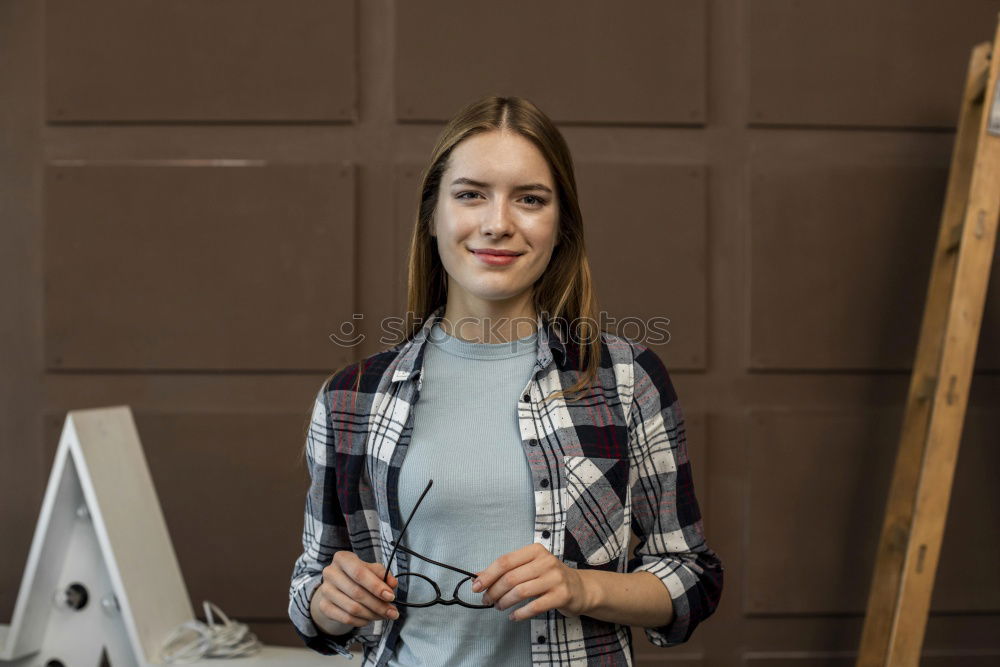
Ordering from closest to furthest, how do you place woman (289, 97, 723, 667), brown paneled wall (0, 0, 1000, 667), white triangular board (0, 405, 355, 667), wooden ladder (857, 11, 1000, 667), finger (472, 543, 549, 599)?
finger (472, 543, 549, 599) < woman (289, 97, 723, 667) < white triangular board (0, 405, 355, 667) < wooden ladder (857, 11, 1000, 667) < brown paneled wall (0, 0, 1000, 667)

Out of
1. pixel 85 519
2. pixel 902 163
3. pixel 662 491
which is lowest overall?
pixel 85 519

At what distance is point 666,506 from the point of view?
1115 millimetres

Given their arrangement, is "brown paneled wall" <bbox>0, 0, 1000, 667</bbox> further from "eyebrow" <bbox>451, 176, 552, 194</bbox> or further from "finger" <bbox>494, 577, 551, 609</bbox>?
"finger" <bbox>494, 577, 551, 609</bbox>

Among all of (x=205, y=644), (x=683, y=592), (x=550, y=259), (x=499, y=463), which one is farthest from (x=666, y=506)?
(x=205, y=644)

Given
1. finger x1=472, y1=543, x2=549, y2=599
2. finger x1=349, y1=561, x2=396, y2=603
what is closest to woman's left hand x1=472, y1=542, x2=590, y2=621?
finger x1=472, y1=543, x2=549, y2=599

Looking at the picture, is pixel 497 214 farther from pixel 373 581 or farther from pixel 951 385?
pixel 951 385

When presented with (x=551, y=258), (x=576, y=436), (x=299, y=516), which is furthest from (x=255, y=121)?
(x=576, y=436)

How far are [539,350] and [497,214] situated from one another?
0.63ft

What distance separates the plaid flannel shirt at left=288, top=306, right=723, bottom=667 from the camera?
107cm

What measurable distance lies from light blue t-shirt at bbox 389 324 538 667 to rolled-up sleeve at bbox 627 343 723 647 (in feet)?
0.53

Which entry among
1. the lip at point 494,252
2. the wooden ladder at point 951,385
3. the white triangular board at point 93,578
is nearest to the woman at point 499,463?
the lip at point 494,252

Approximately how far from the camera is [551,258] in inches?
49.3

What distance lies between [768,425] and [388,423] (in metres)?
1.45

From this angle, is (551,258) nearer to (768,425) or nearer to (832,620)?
(768,425)
